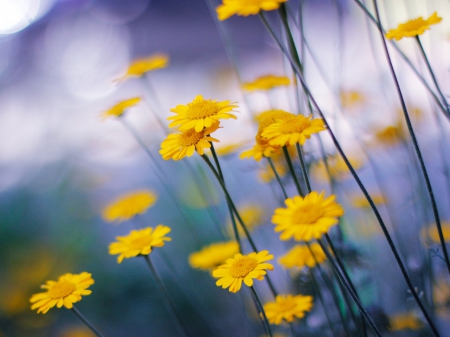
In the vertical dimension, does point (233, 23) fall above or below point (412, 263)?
above

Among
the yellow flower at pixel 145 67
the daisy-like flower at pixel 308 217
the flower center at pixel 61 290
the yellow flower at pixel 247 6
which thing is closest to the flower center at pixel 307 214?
the daisy-like flower at pixel 308 217

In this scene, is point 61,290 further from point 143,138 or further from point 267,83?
point 143,138

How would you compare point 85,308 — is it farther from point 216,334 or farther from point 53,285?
point 53,285

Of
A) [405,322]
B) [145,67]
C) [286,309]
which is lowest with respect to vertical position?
[405,322]

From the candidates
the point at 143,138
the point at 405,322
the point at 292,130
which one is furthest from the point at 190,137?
the point at 143,138

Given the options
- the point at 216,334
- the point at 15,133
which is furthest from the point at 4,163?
the point at 216,334

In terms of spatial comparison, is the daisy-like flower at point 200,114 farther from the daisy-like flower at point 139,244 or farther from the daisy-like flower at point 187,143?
the daisy-like flower at point 139,244
